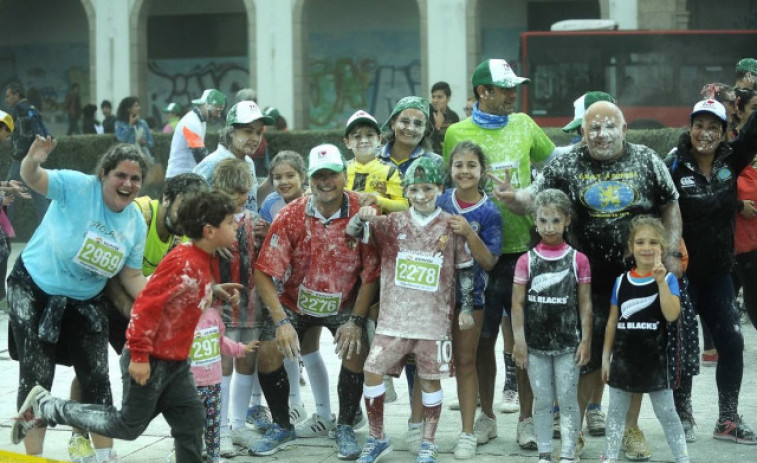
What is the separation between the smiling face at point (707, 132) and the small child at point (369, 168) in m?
1.61

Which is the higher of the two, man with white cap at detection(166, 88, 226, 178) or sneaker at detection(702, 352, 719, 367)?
man with white cap at detection(166, 88, 226, 178)

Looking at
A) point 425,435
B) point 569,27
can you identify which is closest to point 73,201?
point 425,435

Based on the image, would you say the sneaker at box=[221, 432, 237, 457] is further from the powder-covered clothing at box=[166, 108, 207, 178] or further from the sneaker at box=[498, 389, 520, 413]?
the powder-covered clothing at box=[166, 108, 207, 178]

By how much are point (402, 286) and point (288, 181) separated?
48.8 inches

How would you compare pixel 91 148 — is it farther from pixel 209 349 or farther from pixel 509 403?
pixel 209 349

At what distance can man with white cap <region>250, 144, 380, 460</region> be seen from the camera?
682 cm

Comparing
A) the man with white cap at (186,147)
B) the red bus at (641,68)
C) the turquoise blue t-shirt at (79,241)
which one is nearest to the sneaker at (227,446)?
the turquoise blue t-shirt at (79,241)

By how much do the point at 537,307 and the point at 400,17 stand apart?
25.9 metres

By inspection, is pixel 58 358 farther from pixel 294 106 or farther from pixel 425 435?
pixel 294 106

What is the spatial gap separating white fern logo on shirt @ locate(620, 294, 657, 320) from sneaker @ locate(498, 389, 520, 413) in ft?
5.44

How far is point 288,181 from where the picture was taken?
7.57 meters

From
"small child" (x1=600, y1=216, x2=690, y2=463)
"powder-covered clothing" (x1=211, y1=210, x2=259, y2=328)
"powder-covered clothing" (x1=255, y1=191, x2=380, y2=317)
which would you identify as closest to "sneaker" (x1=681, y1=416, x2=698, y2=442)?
"small child" (x1=600, y1=216, x2=690, y2=463)

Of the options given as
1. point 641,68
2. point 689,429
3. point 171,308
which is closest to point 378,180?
point 171,308

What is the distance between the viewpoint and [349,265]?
272 inches
